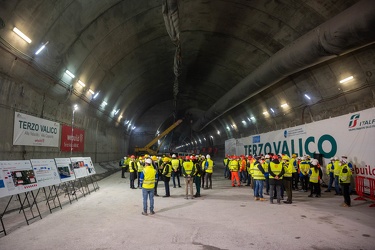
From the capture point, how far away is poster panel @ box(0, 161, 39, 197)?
21.3ft

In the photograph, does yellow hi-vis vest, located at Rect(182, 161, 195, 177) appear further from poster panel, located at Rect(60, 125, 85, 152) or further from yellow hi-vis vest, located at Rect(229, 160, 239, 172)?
poster panel, located at Rect(60, 125, 85, 152)

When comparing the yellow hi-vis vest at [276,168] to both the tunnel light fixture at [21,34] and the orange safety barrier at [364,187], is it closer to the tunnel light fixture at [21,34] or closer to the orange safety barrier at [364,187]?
the orange safety barrier at [364,187]

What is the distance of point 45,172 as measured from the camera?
8.54 m

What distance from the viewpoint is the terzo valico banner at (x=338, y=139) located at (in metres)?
10.9

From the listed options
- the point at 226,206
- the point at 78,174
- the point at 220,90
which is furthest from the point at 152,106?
the point at 226,206

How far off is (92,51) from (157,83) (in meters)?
14.2

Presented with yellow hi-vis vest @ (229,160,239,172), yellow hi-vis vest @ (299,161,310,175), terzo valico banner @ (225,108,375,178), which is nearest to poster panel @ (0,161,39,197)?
yellow hi-vis vest @ (229,160,239,172)

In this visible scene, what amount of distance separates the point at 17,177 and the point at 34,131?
5.05 metres

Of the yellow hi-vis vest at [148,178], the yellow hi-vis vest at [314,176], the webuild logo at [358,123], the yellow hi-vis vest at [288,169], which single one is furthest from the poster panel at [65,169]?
the webuild logo at [358,123]

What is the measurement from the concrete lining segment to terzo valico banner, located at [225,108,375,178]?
2594 millimetres

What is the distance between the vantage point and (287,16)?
479 inches

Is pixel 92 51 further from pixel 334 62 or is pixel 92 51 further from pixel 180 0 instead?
pixel 334 62

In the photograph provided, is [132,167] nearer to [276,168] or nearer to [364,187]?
[276,168]

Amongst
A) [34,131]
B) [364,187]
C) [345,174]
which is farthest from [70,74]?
[364,187]
